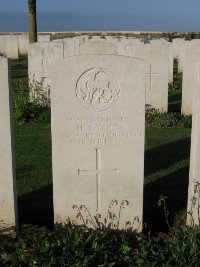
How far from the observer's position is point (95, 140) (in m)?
4.33

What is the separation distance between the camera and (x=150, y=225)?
4.77 metres

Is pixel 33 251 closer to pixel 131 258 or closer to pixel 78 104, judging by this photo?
pixel 131 258

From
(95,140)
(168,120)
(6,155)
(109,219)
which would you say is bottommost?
(109,219)

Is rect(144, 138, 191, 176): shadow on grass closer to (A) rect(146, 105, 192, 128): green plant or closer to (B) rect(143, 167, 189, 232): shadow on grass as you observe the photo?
(B) rect(143, 167, 189, 232): shadow on grass

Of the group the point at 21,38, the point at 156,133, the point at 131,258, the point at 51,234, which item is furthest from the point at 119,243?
the point at 21,38

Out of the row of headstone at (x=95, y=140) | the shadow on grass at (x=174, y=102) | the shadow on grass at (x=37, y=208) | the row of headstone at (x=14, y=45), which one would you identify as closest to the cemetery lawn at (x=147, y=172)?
the shadow on grass at (x=37, y=208)

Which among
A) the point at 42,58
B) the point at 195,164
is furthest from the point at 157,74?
the point at 195,164

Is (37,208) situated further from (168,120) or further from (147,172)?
(168,120)

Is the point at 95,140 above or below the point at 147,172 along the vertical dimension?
above

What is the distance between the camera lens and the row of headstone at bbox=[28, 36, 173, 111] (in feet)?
29.0

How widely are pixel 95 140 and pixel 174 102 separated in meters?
7.53

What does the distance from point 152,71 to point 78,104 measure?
5.43 meters

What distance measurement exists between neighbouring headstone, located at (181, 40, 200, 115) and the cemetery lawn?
3.64 ft

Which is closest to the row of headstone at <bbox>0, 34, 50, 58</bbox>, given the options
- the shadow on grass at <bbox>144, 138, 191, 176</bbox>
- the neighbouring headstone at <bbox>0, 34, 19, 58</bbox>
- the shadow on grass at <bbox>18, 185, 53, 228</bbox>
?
the neighbouring headstone at <bbox>0, 34, 19, 58</bbox>
